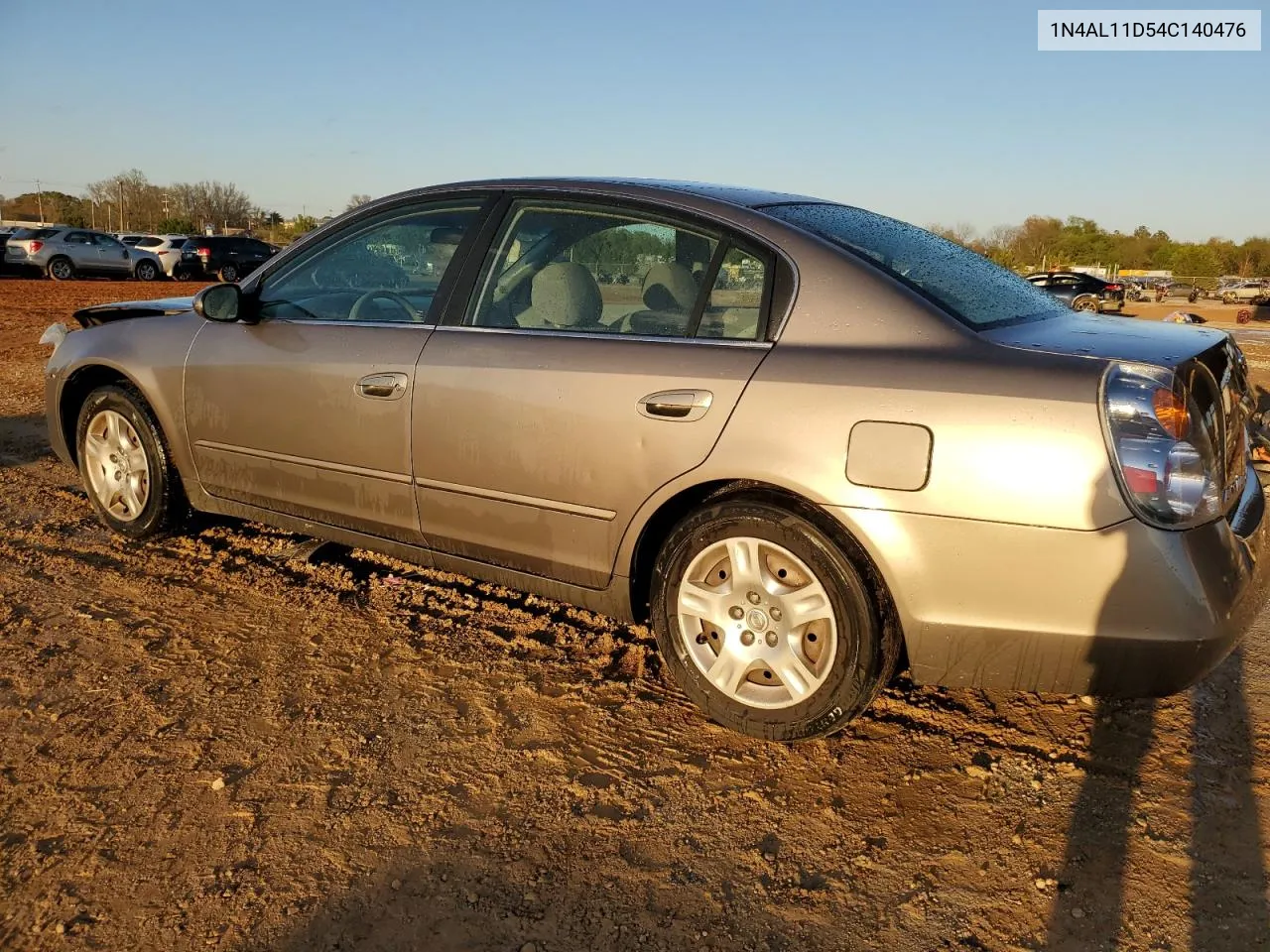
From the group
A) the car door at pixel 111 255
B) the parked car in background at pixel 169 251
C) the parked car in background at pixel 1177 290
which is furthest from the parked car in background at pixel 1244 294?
the car door at pixel 111 255

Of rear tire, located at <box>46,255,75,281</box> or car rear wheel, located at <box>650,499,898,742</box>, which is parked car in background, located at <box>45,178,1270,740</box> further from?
rear tire, located at <box>46,255,75,281</box>

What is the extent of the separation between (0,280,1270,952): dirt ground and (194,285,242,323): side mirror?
1132mm

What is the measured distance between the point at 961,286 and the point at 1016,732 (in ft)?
4.37

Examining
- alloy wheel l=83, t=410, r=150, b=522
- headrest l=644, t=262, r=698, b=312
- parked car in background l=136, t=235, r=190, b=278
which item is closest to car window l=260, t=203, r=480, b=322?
headrest l=644, t=262, r=698, b=312

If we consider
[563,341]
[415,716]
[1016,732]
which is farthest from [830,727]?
[563,341]

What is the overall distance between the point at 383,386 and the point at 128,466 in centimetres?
172

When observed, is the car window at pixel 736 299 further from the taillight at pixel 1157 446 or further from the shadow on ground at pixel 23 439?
the shadow on ground at pixel 23 439

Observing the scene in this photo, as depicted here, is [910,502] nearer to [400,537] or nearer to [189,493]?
[400,537]

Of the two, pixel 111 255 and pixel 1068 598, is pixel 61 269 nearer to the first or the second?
pixel 111 255

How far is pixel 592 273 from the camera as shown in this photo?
3248 mm

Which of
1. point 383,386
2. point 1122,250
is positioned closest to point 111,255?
point 383,386

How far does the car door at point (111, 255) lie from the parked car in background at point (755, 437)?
27353 millimetres

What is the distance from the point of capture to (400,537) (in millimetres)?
3516

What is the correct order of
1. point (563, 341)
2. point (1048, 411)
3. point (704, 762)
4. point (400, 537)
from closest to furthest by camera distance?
point (1048, 411)
point (704, 762)
point (563, 341)
point (400, 537)
